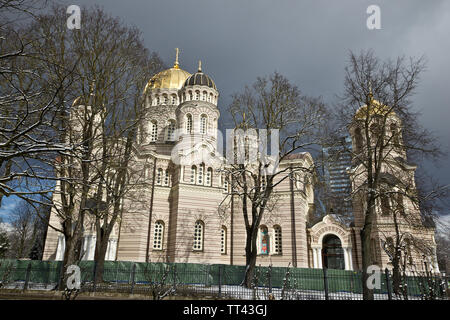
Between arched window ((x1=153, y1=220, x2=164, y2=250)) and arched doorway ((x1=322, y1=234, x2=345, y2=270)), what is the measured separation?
13201 mm

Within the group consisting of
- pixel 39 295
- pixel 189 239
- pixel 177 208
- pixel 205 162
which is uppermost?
pixel 205 162

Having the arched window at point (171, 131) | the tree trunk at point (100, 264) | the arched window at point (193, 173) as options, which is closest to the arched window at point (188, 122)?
the arched window at point (171, 131)

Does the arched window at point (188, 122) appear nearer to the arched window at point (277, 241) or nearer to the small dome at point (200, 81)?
the small dome at point (200, 81)

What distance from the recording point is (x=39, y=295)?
13008mm

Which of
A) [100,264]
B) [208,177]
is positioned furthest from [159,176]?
[100,264]

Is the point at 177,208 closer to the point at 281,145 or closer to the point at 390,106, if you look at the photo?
the point at 281,145

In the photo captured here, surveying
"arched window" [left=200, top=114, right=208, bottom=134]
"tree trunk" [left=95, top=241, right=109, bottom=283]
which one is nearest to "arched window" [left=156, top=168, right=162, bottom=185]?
"arched window" [left=200, top=114, right=208, bottom=134]

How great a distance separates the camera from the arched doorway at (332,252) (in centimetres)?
2550

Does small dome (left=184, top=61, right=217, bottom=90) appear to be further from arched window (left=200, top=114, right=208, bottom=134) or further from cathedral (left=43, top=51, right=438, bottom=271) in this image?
cathedral (left=43, top=51, right=438, bottom=271)

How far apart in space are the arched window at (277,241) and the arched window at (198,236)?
19.4 ft

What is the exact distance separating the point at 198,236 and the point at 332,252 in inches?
446
